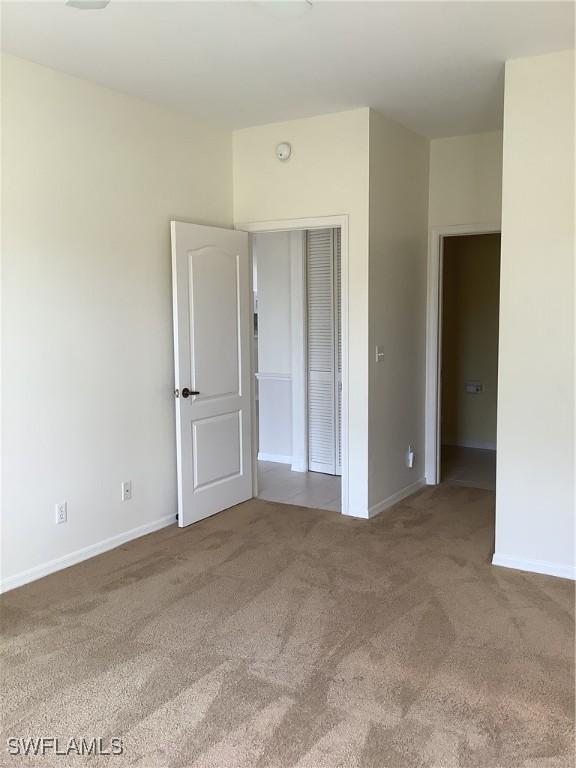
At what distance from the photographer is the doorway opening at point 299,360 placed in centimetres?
560

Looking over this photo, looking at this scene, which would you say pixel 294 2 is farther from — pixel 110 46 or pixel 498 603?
pixel 498 603

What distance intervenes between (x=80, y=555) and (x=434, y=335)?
3116 mm

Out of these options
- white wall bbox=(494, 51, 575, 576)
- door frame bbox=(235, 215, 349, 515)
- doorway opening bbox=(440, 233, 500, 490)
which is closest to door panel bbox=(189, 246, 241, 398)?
door frame bbox=(235, 215, 349, 515)

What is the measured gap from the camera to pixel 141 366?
13.6ft

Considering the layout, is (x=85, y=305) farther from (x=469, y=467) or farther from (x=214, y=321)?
(x=469, y=467)

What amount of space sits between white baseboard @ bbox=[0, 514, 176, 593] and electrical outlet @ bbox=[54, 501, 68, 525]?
8.2 inches

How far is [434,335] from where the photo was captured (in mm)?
5270

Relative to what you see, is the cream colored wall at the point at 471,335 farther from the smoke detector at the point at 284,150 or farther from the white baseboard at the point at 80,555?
the white baseboard at the point at 80,555

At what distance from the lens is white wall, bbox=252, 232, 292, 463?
596cm

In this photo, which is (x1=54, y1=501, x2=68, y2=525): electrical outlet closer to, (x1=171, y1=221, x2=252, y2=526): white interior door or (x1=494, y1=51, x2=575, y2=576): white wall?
(x1=171, y1=221, x2=252, y2=526): white interior door

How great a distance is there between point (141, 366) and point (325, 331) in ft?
6.66

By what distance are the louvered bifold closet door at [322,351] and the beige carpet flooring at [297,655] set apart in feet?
5.63

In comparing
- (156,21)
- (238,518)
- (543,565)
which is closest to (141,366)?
(238,518)

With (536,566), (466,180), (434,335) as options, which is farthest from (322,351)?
(536,566)
